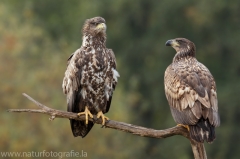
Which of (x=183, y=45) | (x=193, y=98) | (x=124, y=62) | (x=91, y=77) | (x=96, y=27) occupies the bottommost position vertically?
(x=193, y=98)

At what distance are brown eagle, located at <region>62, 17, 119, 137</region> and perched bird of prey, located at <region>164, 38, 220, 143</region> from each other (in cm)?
93

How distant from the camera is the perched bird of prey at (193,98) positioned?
13266 mm

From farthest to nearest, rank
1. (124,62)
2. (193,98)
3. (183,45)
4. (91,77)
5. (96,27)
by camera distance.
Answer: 1. (124,62)
2. (183,45)
3. (96,27)
4. (91,77)
5. (193,98)

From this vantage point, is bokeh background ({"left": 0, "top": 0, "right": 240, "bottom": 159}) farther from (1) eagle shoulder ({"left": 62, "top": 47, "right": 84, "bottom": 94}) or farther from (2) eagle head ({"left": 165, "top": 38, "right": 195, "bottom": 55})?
(1) eagle shoulder ({"left": 62, "top": 47, "right": 84, "bottom": 94})

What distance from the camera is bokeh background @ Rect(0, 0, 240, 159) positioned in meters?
26.9

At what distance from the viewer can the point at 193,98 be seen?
13.6 m

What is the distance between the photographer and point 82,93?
47.5ft

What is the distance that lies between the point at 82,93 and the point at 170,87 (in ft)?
4.44

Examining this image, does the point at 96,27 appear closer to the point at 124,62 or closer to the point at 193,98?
the point at 193,98

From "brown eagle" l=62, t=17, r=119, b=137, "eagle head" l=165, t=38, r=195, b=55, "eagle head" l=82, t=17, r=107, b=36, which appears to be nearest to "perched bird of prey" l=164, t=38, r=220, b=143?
"eagle head" l=165, t=38, r=195, b=55

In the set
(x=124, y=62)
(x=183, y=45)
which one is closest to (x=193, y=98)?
(x=183, y=45)

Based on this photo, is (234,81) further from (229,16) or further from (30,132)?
(30,132)

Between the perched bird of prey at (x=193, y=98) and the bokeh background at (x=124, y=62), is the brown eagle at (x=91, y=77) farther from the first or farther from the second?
the bokeh background at (x=124, y=62)

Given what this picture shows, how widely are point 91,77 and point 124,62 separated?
27813 mm
